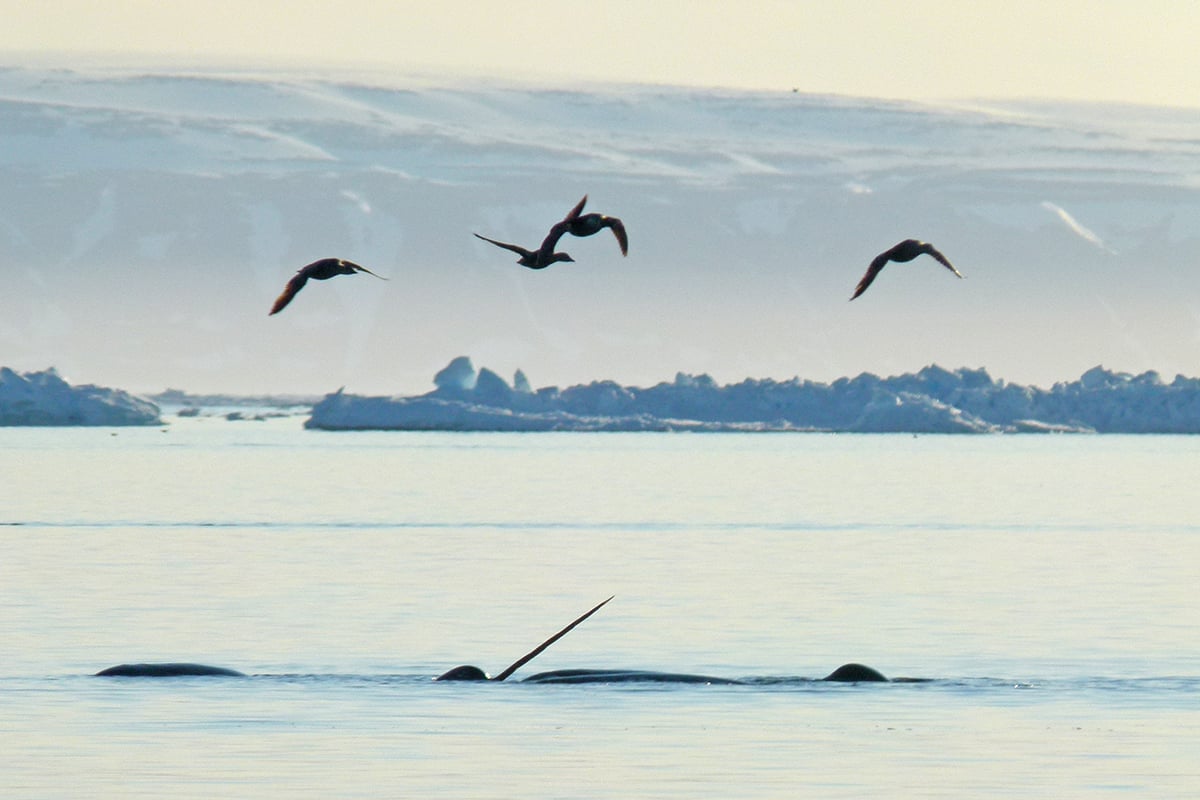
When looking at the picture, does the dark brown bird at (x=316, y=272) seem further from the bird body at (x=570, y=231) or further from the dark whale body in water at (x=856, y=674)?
the dark whale body in water at (x=856, y=674)

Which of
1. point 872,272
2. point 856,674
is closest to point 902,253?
point 872,272

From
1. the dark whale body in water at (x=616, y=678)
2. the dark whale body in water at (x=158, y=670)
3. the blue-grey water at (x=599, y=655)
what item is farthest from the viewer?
the dark whale body in water at (x=158, y=670)

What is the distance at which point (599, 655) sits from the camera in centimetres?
4747

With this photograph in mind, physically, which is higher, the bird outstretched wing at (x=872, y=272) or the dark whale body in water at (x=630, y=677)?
the bird outstretched wing at (x=872, y=272)

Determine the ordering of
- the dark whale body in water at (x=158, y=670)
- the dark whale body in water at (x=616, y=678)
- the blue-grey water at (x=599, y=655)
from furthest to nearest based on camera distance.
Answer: the dark whale body in water at (x=158, y=670) < the dark whale body in water at (x=616, y=678) < the blue-grey water at (x=599, y=655)

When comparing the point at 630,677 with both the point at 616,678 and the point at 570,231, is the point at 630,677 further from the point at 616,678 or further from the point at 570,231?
the point at 570,231

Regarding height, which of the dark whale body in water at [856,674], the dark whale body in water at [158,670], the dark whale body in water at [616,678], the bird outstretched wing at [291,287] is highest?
the bird outstretched wing at [291,287]

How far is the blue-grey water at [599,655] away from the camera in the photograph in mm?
30672

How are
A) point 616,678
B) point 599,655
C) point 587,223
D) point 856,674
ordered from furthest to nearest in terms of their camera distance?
point 599,655
point 856,674
point 616,678
point 587,223

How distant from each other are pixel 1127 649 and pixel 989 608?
11.3 metres

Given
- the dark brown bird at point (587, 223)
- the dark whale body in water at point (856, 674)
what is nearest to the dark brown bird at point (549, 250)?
the dark brown bird at point (587, 223)

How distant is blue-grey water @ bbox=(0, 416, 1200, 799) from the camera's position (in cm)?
3067

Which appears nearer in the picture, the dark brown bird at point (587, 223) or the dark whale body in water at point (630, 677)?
the dark brown bird at point (587, 223)

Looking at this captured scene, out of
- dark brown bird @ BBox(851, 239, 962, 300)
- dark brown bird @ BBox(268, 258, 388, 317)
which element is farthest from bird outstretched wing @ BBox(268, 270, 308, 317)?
dark brown bird @ BBox(851, 239, 962, 300)
